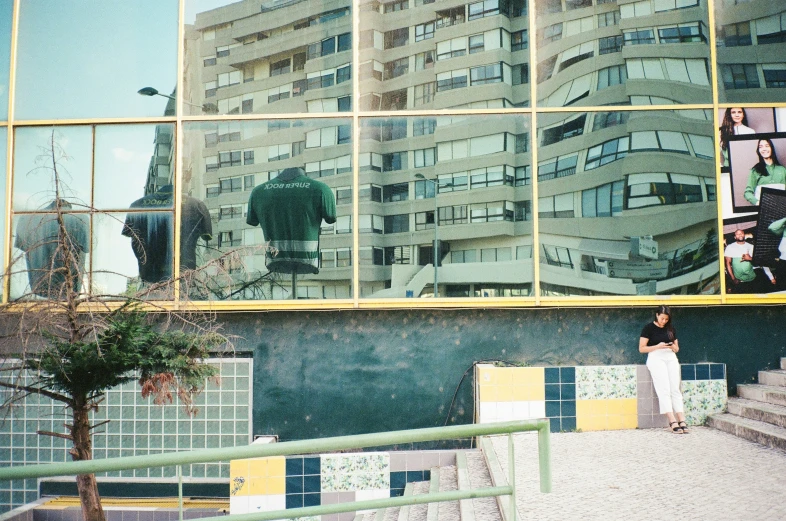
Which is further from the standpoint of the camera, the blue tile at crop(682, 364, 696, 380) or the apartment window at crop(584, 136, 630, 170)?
the apartment window at crop(584, 136, 630, 170)

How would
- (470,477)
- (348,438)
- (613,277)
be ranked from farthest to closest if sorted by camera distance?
(613,277) → (470,477) → (348,438)

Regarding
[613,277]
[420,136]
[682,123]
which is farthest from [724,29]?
[420,136]

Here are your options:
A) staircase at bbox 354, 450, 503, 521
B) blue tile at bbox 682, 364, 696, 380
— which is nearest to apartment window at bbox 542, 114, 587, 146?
blue tile at bbox 682, 364, 696, 380

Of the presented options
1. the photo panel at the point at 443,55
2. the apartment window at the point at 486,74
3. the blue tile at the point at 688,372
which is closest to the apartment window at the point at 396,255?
the photo panel at the point at 443,55

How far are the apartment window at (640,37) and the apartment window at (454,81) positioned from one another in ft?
7.30

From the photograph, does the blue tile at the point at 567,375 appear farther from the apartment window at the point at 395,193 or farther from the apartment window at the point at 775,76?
the apartment window at the point at 775,76

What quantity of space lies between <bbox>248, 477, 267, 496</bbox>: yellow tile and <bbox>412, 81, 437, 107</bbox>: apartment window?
5.22 meters

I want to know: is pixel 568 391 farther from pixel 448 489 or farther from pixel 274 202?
pixel 274 202

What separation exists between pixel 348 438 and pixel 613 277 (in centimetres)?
630

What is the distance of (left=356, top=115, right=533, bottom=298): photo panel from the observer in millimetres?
9609

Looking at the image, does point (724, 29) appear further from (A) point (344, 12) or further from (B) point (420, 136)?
(A) point (344, 12)

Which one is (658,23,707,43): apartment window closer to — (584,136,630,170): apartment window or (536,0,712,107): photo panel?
(536,0,712,107): photo panel

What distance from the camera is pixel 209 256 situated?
380 inches

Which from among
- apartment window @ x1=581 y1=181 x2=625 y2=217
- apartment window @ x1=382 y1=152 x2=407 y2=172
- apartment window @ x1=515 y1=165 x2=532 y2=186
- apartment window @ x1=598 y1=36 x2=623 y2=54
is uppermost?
apartment window @ x1=598 y1=36 x2=623 y2=54
